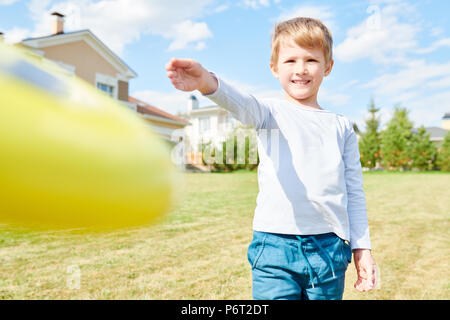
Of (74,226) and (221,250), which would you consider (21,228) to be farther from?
(221,250)

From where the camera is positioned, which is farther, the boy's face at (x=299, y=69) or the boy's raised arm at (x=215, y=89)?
the boy's face at (x=299, y=69)

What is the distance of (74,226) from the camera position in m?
0.38

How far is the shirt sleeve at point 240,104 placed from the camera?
39.2 inches

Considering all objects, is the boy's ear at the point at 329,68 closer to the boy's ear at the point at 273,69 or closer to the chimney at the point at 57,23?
the boy's ear at the point at 273,69

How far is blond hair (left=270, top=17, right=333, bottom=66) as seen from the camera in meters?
1.49

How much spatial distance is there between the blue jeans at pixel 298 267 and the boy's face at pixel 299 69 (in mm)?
633

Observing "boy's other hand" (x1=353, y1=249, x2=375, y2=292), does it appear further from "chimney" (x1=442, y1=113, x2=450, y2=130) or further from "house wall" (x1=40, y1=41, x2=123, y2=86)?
"chimney" (x1=442, y1=113, x2=450, y2=130)

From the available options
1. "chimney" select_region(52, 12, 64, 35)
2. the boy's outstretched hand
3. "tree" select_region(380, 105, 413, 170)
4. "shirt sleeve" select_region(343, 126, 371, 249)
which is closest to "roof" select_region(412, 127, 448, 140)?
"tree" select_region(380, 105, 413, 170)

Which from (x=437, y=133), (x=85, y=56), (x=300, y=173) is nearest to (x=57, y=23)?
(x=85, y=56)

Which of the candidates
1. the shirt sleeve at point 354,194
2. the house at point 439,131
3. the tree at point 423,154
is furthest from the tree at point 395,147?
the shirt sleeve at point 354,194

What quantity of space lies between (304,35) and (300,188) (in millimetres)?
651

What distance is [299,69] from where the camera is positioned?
1.47 meters
